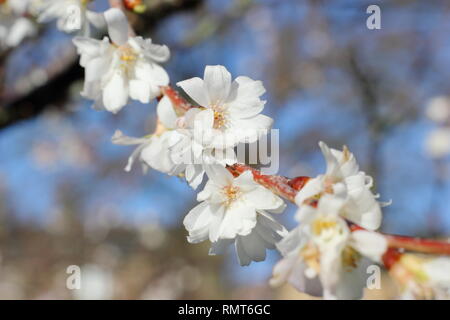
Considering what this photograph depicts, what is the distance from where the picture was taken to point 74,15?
103 centimetres

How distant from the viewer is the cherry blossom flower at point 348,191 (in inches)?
24.0

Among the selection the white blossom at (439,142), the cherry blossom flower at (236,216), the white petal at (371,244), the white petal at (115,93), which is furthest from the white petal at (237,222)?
the white blossom at (439,142)

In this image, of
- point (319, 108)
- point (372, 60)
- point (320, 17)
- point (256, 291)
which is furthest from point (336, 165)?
point (256, 291)

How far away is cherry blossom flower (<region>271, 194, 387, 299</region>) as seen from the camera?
0.56 meters

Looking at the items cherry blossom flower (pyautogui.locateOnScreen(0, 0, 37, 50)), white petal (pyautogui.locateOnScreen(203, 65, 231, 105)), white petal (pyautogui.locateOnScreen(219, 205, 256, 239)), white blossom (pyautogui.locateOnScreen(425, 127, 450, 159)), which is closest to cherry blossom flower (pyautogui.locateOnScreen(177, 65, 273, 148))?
white petal (pyautogui.locateOnScreen(203, 65, 231, 105))

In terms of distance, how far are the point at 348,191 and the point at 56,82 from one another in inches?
58.0

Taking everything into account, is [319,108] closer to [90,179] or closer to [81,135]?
[81,135]

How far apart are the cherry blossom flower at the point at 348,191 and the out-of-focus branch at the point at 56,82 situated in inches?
50.0

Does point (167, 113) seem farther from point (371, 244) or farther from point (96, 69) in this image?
point (371, 244)

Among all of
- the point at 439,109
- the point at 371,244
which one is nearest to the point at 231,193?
the point at 371,244

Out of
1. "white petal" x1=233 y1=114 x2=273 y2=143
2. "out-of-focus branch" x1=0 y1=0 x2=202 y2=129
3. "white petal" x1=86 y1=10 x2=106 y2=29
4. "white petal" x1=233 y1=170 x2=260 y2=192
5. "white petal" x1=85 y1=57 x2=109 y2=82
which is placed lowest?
"white petal" x1=233 y1=170 x2=260 y2=192

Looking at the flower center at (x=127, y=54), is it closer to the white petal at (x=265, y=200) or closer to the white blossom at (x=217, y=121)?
the white blossom at (x=217, y=121)

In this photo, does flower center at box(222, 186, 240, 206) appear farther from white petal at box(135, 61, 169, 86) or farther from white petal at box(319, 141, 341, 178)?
white petal at box(135, 61, 169, 86)

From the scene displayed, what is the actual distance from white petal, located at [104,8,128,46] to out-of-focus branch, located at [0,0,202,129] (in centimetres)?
84
